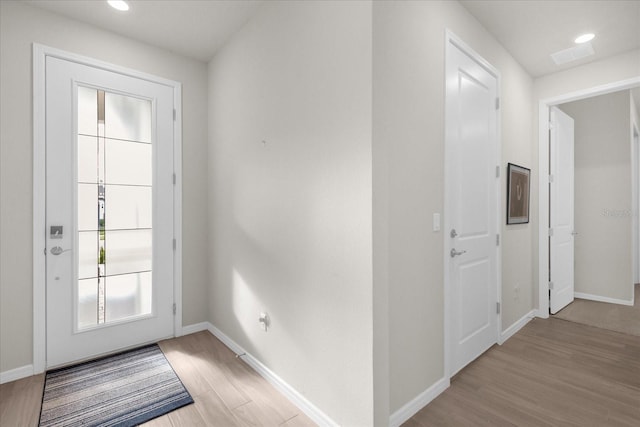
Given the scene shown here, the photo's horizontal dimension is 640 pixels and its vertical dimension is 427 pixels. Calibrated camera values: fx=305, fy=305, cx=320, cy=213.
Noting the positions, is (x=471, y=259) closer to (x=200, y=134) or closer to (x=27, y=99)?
(x=200, y=134)

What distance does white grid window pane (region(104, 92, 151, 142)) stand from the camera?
2684 millimetres

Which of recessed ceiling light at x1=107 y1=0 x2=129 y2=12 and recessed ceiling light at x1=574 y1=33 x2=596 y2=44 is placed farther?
recessed ceiling light at x1=574 y1=33 x2=596 y2=44

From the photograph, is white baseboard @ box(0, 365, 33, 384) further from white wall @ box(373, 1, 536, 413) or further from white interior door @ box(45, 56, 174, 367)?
white wall @ box(373, 1, 536, 413)

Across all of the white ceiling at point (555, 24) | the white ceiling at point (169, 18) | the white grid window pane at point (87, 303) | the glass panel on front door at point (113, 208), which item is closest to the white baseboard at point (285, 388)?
the glass panel on front door at point (113, 208)

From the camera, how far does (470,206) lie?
2.38m

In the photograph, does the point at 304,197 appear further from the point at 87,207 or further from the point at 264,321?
the point at 87,207

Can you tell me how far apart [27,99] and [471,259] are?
3.60m

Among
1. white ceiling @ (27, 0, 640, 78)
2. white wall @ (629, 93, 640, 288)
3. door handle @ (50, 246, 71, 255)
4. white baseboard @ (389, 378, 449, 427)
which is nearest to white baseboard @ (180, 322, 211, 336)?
door handle @ (50, 246, 71, 255)

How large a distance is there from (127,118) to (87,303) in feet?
5.38

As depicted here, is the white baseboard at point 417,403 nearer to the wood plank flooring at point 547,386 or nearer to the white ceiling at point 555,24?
the wood plank flooring at point 547,386

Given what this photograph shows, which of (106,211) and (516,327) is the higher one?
(106,211)

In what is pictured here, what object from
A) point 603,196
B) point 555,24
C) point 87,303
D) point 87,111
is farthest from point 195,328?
point 603,196

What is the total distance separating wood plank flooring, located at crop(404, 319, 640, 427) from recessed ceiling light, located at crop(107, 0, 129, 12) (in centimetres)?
345

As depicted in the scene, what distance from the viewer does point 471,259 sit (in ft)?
7.80
